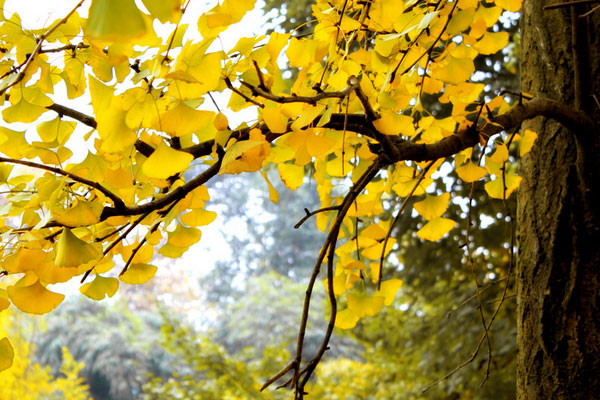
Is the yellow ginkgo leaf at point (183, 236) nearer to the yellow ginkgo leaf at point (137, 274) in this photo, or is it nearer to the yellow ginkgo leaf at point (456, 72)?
the yellow ginkgo leaf at point (137, 274)

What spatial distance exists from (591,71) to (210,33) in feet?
2.53

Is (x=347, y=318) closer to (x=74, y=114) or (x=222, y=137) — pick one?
(x=222, y=137)

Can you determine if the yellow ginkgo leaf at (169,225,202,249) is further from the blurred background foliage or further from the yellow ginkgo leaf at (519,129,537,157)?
the yellow ginkgo leaf at (519,129,537,157)

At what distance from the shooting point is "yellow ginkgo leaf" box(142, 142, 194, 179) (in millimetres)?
489

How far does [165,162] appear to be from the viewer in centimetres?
49

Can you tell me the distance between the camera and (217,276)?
12672 mm

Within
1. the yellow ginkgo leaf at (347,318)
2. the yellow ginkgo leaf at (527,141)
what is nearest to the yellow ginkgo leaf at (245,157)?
the yellow ginkgo leaf at (347,318)

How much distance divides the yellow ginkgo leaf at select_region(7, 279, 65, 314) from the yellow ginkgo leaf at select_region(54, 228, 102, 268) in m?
0.11

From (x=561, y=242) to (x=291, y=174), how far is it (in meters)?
0.53

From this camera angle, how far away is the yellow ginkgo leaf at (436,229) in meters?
0.86

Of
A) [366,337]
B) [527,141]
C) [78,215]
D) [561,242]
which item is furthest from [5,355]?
[366,337]

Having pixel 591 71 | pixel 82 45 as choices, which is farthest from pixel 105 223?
pixel 591 71

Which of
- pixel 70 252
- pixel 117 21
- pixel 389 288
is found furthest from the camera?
pixel 389 288

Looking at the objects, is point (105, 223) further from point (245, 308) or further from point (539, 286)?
point (245, 308)
